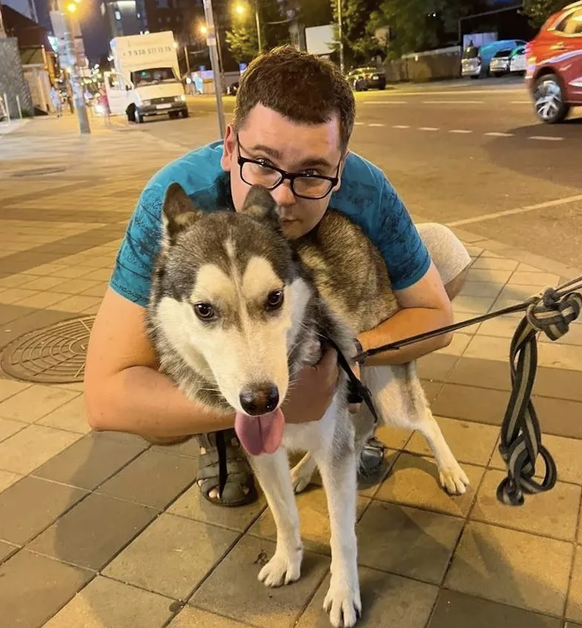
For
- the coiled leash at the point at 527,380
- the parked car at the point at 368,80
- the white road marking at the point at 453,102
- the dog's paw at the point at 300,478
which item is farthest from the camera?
the parked car at the point at 368,80

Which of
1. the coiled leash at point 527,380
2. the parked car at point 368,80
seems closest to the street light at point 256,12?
the parked car at point 368,80

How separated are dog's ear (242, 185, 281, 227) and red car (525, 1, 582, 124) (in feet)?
40.5

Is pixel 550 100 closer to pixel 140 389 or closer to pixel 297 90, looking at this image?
pixel 297 90

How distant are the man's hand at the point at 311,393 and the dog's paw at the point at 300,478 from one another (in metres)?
0.91

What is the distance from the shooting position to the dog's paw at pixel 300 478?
9.80ft

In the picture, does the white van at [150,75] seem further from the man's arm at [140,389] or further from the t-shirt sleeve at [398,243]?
the man's arm at [140,389]

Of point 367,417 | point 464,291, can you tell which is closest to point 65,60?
point 464,291

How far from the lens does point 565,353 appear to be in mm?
3994

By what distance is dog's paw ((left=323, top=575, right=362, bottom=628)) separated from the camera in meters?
2.22

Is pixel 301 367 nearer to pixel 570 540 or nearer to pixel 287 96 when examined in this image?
pixel 287 96

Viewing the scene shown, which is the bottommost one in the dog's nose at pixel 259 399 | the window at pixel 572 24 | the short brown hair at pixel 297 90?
the dog's nose at pixel 259 399

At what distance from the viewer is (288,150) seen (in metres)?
2.17

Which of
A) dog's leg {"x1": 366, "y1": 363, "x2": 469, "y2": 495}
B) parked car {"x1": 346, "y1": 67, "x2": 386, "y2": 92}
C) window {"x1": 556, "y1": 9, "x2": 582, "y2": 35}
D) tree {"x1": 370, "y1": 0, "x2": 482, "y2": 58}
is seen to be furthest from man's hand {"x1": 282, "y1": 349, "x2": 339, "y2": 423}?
tree {"x1": 370, "y1": 0, "x2": 482, "y2": 58}

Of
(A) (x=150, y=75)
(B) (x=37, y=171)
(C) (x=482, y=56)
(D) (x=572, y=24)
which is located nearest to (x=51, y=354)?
(B) (x=37, y=171)
